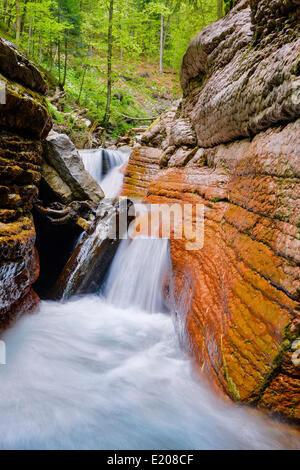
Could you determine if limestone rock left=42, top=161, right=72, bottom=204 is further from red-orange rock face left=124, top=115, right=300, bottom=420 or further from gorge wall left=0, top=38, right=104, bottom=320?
red-orange rock face left=124, top=115, right=300, bottom=420

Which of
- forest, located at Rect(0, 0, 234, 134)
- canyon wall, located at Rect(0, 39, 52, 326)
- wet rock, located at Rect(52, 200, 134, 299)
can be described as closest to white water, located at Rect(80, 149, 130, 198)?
forest, located at Rect(0, 0, 234, 134)

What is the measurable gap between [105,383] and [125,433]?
0.70m

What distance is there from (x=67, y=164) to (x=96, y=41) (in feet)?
34.5

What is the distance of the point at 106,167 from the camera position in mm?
9672

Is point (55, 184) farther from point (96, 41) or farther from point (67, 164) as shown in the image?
point (96, 41)

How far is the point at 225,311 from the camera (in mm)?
2533

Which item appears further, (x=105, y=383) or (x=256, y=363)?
(x=105, y=383)

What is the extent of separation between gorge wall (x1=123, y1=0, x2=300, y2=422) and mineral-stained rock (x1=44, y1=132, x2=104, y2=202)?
9.73 ft

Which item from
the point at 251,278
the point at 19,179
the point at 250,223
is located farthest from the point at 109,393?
the point at 19,179

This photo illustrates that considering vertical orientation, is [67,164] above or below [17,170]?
above

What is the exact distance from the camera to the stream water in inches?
85.0

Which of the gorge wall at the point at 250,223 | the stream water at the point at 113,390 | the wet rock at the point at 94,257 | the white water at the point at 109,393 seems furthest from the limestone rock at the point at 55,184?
the gorge wall at the point at 250,223

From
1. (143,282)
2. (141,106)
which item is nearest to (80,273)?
(143,282)
